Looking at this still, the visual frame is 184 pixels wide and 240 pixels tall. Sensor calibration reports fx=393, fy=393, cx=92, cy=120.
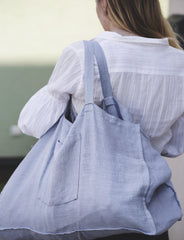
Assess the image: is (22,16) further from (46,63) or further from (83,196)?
(83,196)

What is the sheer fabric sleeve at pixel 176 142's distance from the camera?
1.72 m

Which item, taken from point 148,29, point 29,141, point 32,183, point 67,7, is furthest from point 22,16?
point 32,183

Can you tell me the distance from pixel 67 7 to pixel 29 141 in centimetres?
147

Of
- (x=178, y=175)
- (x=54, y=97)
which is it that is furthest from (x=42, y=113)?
(x=178, y=175)

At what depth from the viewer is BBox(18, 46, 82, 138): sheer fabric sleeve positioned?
1.47m

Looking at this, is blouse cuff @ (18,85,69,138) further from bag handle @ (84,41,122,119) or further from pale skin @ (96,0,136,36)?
pale skin @ (96,0,136,36)

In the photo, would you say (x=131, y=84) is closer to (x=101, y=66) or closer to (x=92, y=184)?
(x=101, y=66)

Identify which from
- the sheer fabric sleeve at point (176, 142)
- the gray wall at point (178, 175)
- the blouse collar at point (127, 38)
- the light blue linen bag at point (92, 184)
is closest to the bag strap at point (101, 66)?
the light blue linen bag at point (92, 184)

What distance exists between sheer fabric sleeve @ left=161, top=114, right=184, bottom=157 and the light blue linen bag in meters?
0.30

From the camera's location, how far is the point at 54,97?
159 cm

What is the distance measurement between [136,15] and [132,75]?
287mm

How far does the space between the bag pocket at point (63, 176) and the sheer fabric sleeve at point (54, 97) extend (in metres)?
0.21

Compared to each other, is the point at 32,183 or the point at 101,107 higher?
the point at 101,107

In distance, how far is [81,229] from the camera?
1300mm
